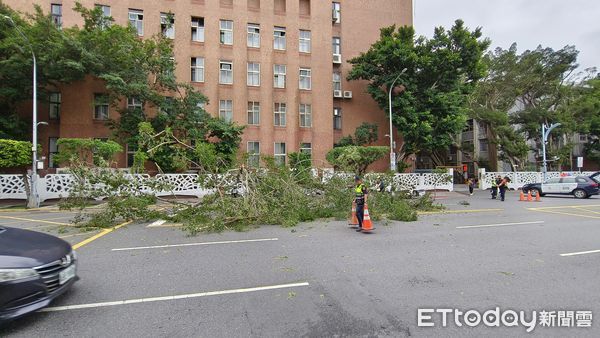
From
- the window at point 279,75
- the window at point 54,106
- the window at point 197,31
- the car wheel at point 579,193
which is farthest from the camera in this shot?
the window at point 279,75

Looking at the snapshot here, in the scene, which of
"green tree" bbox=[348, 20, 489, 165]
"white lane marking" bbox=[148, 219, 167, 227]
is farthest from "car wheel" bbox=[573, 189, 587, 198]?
"white lane marking" bbox=[148, 219, 167, 227]

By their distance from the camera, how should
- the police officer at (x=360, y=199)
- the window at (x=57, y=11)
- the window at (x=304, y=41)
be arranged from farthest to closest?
the window at (x=304, y=41)
the window at (x=57, y=11)
the police officer at (x=360, y=199)

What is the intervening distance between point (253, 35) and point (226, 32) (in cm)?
229

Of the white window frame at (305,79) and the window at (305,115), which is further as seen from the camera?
the white window frame at (305,79)

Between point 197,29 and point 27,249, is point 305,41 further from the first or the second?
point 27,249

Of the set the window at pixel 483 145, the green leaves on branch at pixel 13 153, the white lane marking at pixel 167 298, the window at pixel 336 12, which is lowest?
the white lane marking at pixel 167 298

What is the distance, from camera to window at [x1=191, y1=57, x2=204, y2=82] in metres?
26.4

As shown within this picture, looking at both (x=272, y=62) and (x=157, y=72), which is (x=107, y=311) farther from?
(x=272, y=62)

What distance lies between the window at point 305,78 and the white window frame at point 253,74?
12.7 feet

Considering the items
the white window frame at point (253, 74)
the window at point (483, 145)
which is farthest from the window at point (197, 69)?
the window at point (483, 145)

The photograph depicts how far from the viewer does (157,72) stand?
2262 cm

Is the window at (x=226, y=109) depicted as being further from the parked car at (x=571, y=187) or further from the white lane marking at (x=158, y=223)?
the parked car at (x=571, y=187)

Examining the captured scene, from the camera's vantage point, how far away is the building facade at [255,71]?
81.2ft

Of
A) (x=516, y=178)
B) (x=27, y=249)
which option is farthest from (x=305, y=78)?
(x=27, y=249)
